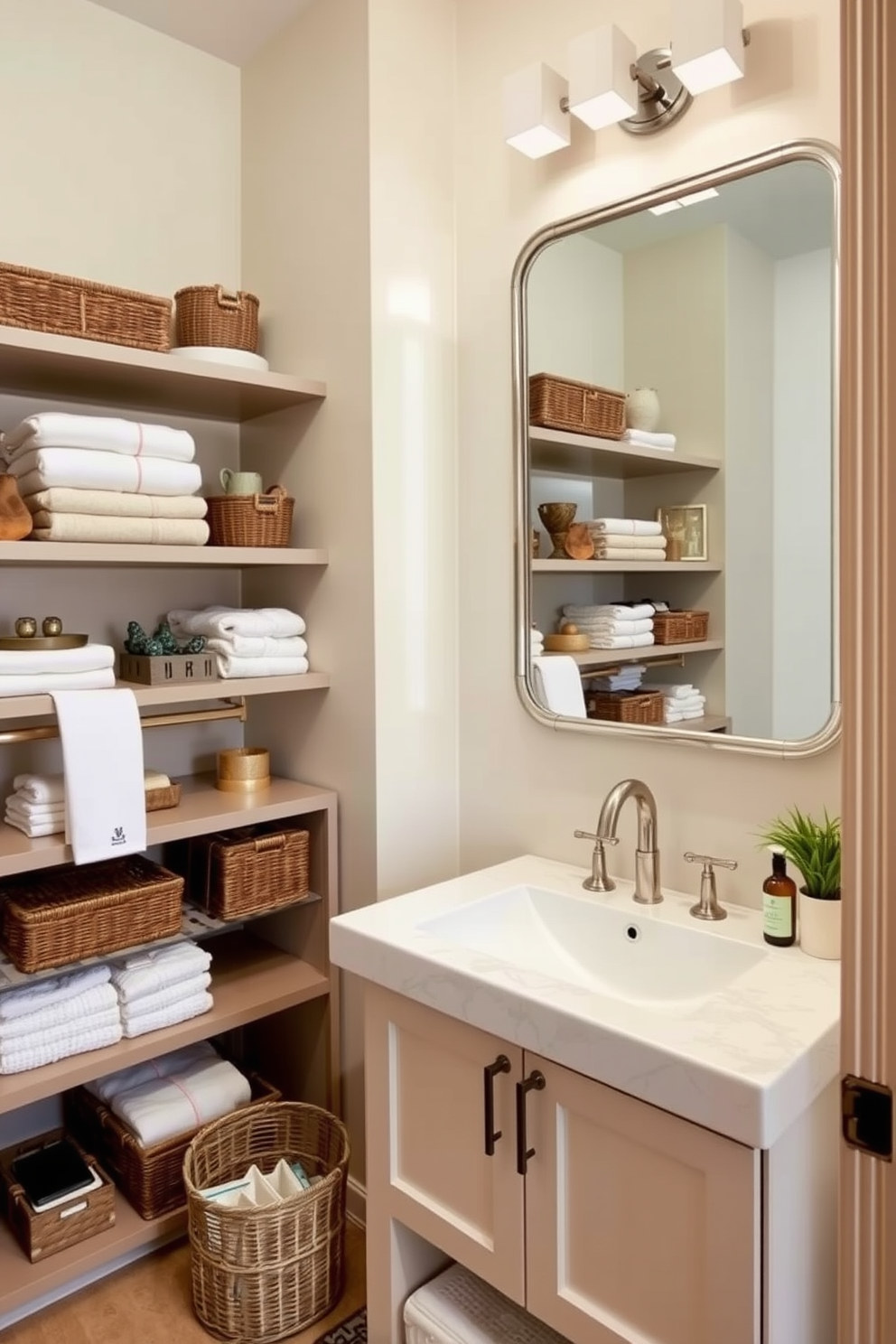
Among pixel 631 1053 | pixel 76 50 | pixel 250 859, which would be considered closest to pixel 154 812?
pixel 250 859

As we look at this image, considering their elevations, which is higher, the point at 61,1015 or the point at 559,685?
the point at 559,685

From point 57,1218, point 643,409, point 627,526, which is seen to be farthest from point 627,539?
point 57,1218

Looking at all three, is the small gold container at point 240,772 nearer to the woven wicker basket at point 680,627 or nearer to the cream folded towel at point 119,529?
the cream folded towel at point 119,529

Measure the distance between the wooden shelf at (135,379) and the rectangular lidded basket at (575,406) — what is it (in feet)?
1.61

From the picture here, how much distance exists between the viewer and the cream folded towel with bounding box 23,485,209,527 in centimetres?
171

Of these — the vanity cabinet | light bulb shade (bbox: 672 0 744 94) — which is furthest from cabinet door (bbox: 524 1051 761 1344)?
light bulb shade (bbox: 672 0 744 94)

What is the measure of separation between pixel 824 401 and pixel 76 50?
1771 mm

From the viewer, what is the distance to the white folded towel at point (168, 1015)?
1.81 metres

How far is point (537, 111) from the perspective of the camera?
1717 mm

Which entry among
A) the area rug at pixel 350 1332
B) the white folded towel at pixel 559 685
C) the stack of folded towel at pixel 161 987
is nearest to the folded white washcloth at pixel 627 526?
the white folded towel at pixel 559 685

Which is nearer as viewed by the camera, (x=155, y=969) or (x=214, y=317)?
(x=155, y=969)

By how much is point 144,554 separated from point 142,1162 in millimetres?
1184

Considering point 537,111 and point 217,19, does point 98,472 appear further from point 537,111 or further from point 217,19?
point 217,19

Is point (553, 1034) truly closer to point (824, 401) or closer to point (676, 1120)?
point (676, 1120)
